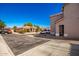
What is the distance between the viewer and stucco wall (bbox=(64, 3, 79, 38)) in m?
9.12

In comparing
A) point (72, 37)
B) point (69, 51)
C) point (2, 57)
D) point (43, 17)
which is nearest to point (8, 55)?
point (2, 57)

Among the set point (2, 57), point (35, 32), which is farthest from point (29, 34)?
point (2, 57)

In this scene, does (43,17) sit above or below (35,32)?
above

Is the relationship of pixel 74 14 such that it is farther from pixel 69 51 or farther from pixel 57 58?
pixel 57 58

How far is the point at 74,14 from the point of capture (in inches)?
372

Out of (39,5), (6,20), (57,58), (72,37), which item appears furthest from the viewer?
(72,37)

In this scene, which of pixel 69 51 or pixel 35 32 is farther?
pixel 35 32

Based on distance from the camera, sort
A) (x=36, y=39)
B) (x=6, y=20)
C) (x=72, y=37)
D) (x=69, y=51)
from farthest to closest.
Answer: (x=72, y=37)
(x=36, y=39)
(x=6, y=20)
(x=69, y=51)

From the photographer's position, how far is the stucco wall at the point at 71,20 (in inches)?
359

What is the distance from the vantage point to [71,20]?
9617 mm

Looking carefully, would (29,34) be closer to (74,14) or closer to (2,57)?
(74,14)

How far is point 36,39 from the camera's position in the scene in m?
8.89

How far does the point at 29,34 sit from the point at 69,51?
11.3 ft

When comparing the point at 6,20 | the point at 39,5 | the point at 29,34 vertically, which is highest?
the point at 39,5
